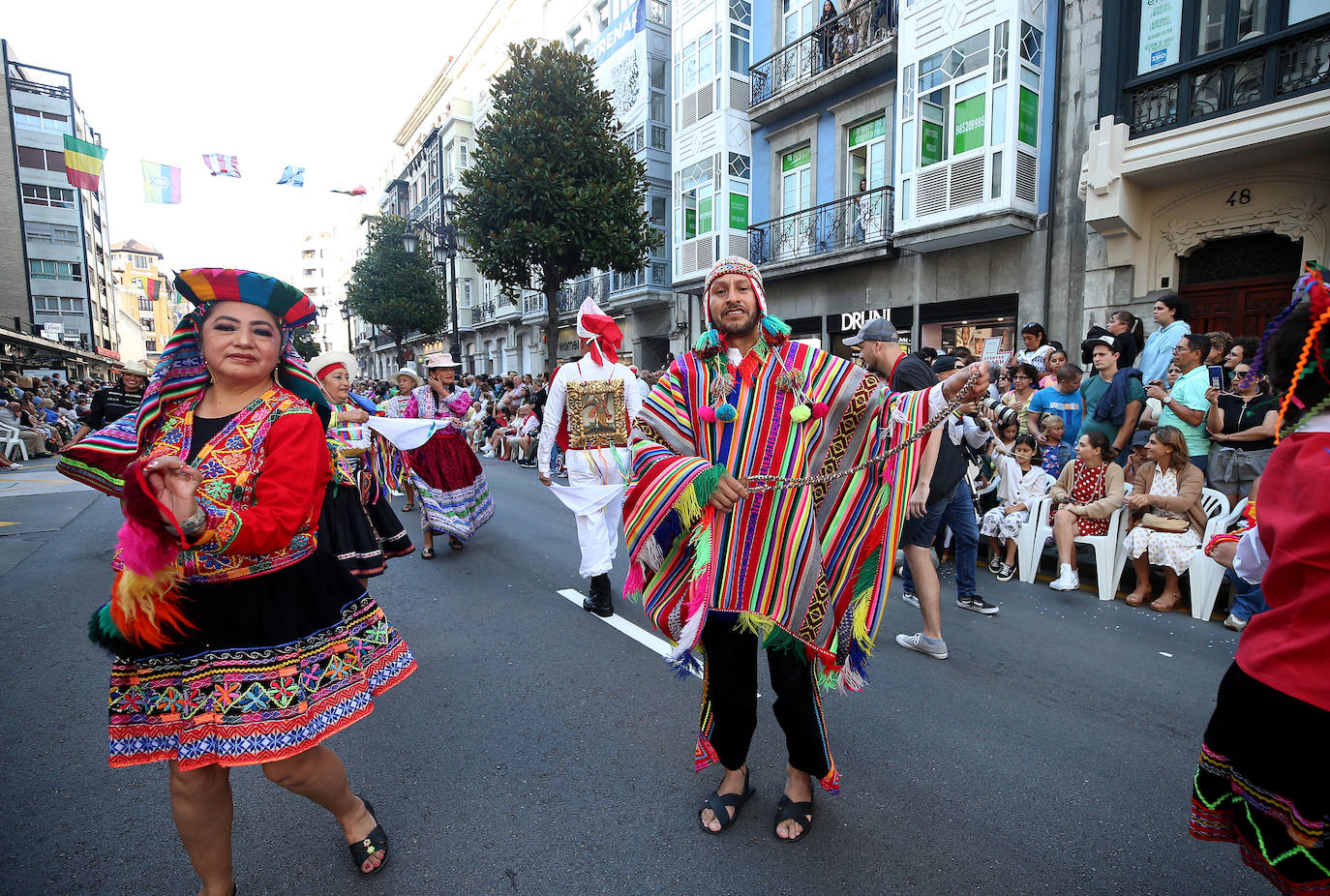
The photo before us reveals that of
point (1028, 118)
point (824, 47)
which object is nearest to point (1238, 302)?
point (1028, 118)

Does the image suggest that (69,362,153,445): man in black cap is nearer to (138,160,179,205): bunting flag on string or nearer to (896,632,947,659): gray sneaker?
(896,632,947,659): gray sneaker

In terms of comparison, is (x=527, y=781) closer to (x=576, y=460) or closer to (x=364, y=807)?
(x=364, y=807)

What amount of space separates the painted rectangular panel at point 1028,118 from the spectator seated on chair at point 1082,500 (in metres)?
8.26

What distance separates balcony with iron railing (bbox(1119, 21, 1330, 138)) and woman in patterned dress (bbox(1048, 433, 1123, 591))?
6686mm

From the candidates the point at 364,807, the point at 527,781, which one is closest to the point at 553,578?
the point at 527,781

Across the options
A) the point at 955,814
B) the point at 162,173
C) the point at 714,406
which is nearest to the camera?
the point at 714,406

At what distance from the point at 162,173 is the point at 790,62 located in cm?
1889

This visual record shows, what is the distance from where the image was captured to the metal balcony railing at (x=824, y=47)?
14.4 metres

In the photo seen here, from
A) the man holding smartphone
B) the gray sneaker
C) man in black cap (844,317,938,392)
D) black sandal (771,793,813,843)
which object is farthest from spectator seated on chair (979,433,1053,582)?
black sandal (771,793,813,843)

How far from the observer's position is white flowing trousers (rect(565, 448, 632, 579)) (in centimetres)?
495

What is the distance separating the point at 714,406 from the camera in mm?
2338

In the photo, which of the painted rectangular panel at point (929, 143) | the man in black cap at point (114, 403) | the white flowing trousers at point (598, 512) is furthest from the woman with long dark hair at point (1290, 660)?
the painted rectangular panel at point (929, 143)

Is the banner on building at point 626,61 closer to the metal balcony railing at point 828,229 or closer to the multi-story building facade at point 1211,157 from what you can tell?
the metal balcony railing at point 828,229

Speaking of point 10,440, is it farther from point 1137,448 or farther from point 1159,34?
point 1159,34
